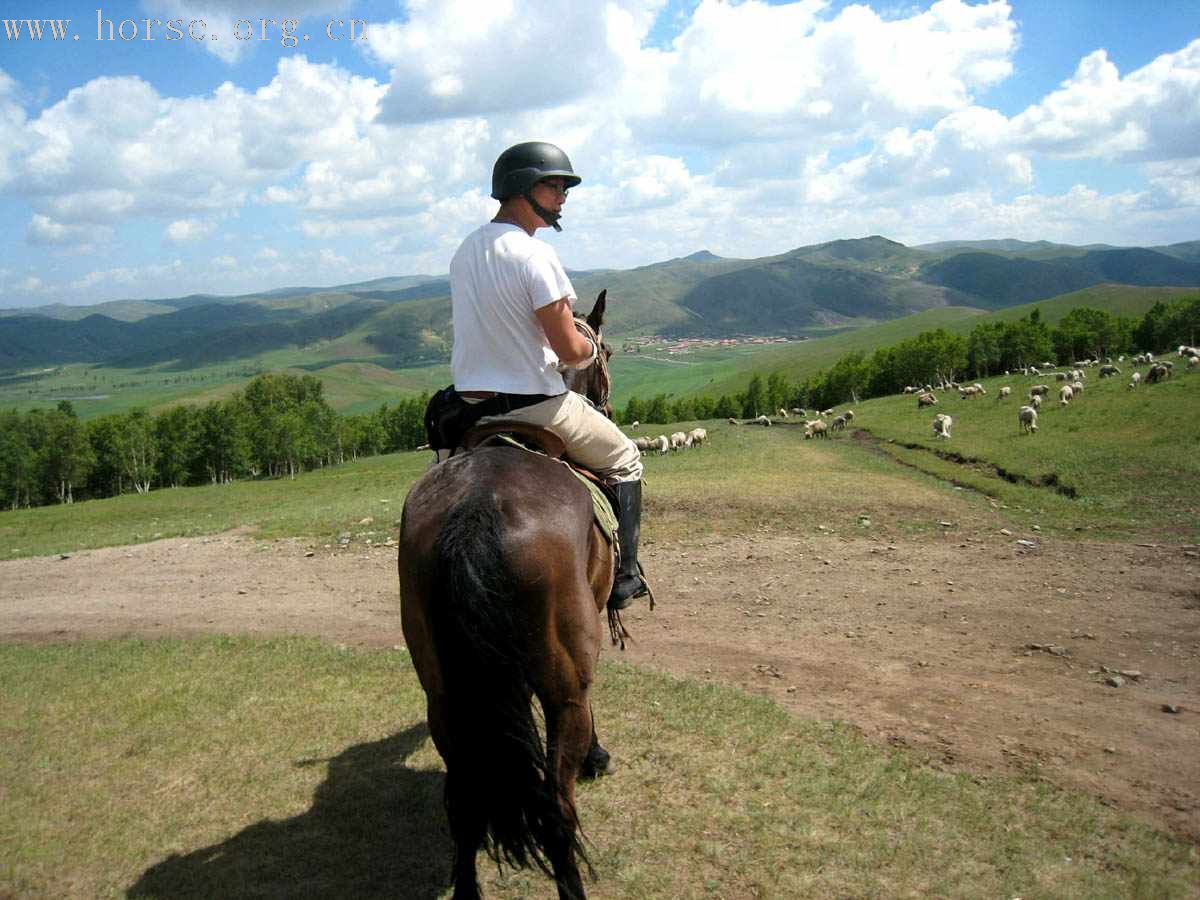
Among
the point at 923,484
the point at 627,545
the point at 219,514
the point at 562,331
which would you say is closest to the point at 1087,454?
the point at 923,484

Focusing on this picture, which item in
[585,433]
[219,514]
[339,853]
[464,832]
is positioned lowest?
[219,514]

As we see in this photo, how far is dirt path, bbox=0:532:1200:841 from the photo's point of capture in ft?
21.8

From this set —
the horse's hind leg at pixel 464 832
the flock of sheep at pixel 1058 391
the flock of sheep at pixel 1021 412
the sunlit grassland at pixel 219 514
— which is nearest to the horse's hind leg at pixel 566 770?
the horse's hind leg at pixel 464 832

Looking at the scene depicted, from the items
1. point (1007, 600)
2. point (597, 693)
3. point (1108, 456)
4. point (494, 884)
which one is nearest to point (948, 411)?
point (1108, 456)

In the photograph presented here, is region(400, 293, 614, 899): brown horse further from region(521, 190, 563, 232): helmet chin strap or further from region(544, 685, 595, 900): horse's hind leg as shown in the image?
region(521, 190, 563, 232): helmet chin strap

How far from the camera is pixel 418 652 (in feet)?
13.9

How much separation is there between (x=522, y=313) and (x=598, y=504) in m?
1.36

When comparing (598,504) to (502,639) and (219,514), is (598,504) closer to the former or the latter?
(502,639)

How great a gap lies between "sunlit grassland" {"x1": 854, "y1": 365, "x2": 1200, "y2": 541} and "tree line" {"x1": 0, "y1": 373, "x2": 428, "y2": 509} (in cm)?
5468

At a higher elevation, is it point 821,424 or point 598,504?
point 598,504

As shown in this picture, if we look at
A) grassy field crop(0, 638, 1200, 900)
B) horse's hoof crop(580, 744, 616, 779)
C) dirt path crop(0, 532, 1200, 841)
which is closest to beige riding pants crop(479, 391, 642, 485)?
horse's hoof crop(580, 744, 616, 779)

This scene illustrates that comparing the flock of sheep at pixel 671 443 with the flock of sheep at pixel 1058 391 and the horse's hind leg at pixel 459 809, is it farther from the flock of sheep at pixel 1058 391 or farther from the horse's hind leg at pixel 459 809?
the horse's hind leg at pixel 459 809

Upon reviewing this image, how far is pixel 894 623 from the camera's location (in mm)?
10133

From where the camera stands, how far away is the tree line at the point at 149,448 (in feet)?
246
